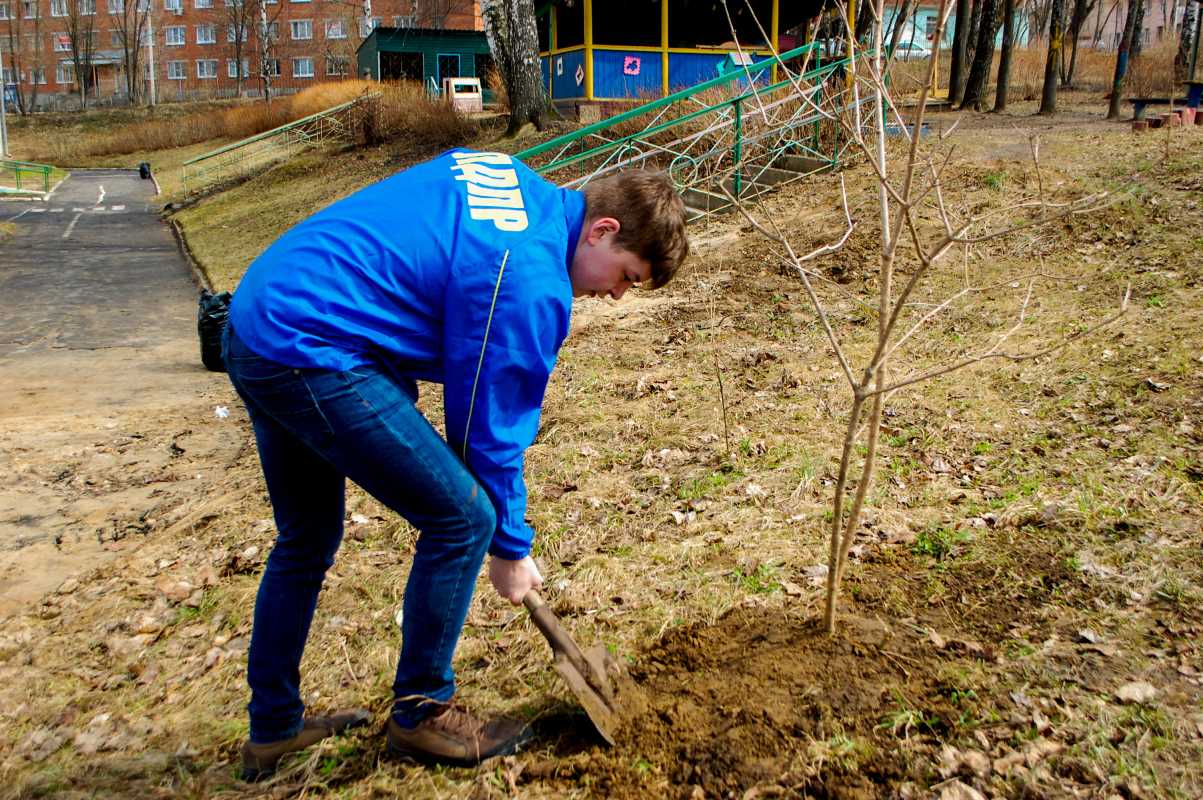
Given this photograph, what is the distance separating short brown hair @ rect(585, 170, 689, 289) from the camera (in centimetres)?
211

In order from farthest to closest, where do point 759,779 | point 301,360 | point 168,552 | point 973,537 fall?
point 168,552 → point 973,537 → point 759,779 → point 301,360

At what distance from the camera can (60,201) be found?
24562 millimetres

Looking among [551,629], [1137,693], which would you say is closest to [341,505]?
[551,629]

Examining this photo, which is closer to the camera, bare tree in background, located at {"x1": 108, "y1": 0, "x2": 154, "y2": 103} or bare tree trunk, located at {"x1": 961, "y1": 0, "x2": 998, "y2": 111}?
bare tree trunk, located at {"x1": 961, "y1": 0, "x2": 998, "y2": 111}

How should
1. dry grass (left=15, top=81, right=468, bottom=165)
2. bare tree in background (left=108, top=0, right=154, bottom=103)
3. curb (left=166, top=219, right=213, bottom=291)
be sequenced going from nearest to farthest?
1. curb (left=166, top=219, right=213, bottom=291)
2. dry grass (left=15, top=81, right=468, bottom=165)
3. bare tree in background (left=108, top=0, right=154, bottom=103)

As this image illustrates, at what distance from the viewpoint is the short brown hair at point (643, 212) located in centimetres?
211

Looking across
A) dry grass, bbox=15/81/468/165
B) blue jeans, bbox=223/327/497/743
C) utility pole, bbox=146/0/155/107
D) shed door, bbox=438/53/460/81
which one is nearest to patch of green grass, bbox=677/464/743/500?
blue jeans, bbox=223/327/497/743

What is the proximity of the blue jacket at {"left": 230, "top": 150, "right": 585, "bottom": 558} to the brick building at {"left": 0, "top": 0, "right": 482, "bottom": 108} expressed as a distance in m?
52.0

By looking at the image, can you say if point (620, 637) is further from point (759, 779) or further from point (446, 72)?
point (446, 72)

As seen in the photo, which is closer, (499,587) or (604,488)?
(499,587)

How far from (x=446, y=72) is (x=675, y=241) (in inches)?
1494

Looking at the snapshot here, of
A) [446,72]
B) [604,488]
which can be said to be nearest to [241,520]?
[604,488]

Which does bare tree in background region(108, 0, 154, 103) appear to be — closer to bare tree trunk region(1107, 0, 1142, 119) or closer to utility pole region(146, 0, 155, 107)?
utility pole region(146, 0, 155, 107)

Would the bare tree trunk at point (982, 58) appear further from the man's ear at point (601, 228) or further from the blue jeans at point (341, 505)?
the blue jeans at point (341, 505)
